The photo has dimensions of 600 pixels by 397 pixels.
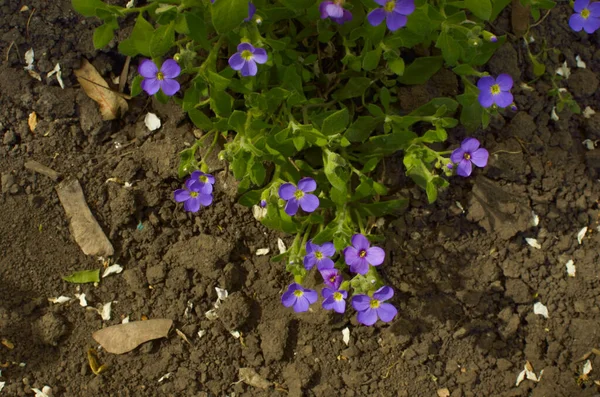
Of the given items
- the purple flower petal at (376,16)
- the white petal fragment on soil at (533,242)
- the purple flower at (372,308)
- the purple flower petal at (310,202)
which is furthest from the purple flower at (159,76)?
the white petal fragment on soil at (533,242)

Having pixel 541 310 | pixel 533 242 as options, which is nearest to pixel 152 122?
pixel 533 242

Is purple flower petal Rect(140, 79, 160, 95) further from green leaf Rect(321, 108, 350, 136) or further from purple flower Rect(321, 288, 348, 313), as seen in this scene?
purple flower Rect(321, 288, 348, 313)

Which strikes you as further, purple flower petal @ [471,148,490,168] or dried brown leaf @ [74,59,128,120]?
dried brown leaf @ [74,59,128,120]

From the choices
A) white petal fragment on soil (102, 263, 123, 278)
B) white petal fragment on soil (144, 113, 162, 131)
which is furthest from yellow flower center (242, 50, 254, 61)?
white petal fragment on soil (102, 263, 123, 278)

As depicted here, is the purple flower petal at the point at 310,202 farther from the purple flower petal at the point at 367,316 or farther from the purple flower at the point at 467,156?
the purple flower at the point at 467,156

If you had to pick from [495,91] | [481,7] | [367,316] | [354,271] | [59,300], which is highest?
[481,7]

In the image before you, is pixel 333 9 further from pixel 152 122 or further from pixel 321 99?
pixel 152 122

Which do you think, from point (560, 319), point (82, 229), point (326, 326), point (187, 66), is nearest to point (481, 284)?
point (560, 319)
